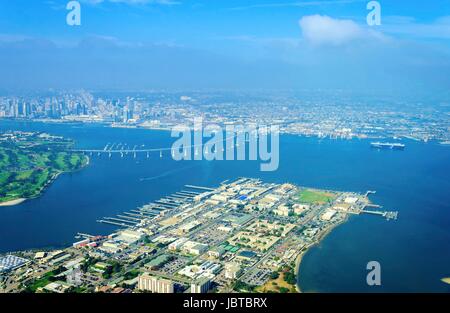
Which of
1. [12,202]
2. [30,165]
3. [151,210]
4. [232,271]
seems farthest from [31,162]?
[232,271]

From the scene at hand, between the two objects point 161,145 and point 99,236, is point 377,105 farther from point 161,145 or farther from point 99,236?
point 99,236

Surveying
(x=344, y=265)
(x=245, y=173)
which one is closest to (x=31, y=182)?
(x=245, y=173)

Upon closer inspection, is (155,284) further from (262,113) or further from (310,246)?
(262,113)

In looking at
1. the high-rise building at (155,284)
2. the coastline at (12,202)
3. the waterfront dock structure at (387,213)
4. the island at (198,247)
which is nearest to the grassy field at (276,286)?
the island at (198,247)

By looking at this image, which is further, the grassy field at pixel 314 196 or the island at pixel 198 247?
the grassy field at pixel 314 196

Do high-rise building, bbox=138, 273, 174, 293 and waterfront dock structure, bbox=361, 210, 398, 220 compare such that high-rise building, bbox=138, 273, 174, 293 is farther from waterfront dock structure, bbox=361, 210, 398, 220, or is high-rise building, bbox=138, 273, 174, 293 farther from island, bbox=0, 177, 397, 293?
waterfront dock structure, bbox=361, 210, 398, 220

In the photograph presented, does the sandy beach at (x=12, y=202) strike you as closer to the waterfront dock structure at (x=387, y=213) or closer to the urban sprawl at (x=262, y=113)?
the waterfront dock structure at (x=387, y=213)

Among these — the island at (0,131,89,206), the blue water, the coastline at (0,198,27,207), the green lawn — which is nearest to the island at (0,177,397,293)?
the blue water
